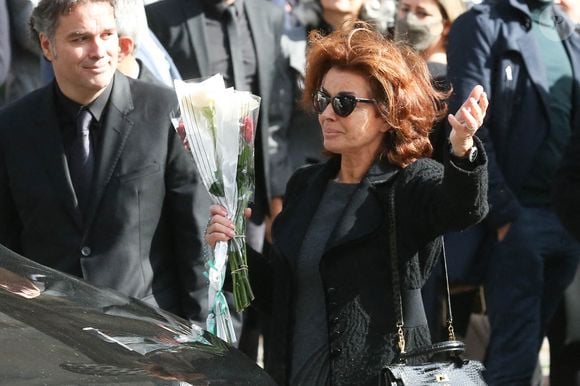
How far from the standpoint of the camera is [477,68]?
6.36m

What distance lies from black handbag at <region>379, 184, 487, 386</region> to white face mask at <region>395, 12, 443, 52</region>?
2536mm

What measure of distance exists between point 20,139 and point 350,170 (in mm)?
1336

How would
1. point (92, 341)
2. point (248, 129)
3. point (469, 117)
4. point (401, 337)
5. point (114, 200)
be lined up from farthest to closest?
point (114, 200)
point (248, 129)
point (401, 337)
point (469, 117)
point (92, 341)

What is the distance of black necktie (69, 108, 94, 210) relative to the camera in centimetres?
532

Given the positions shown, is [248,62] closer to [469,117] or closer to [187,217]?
[187,217]

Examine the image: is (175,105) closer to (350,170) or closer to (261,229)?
(350,170)

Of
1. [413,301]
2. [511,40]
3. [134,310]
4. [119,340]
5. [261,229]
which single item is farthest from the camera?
[261,229]

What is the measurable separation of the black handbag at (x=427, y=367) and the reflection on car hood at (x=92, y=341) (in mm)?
477

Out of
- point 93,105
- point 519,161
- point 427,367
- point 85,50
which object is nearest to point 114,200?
point 93,105

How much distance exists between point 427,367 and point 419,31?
2866mm

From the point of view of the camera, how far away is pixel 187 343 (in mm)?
3912

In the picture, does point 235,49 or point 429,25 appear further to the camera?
point 235,49

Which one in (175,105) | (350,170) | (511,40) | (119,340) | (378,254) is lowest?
(119,340)

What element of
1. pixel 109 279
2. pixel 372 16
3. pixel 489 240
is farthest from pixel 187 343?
pixel 372 16
